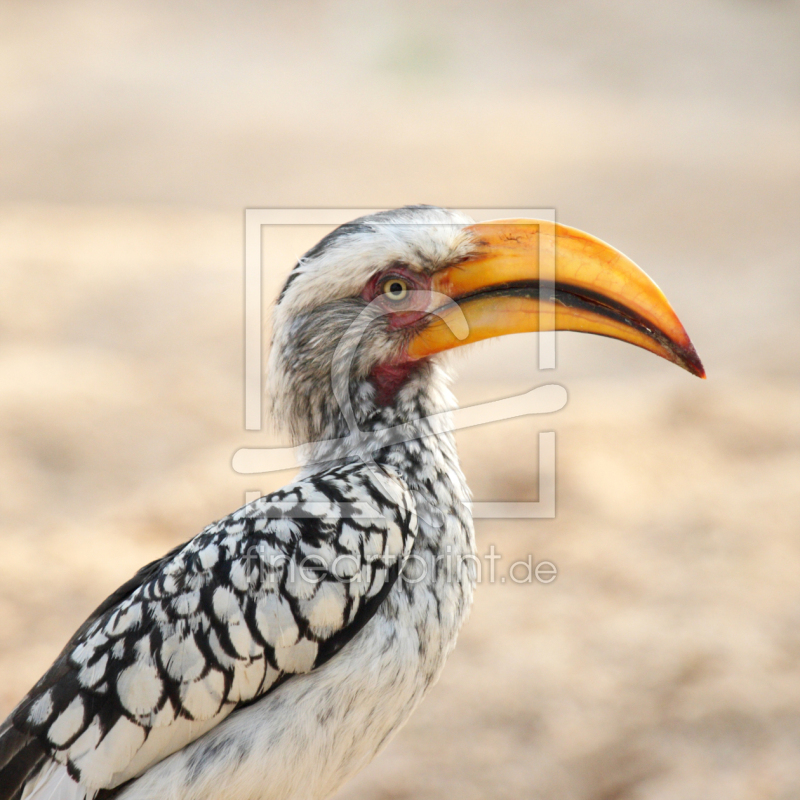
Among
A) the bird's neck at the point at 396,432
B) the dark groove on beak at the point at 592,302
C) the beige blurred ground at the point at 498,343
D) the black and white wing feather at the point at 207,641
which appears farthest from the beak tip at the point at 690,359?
the beige blurred ground at the point at 498,343

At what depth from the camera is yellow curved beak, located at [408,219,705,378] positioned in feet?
8.96

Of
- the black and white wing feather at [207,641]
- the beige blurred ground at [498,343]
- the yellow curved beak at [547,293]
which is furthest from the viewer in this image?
the beige blurred ground at [498,343]

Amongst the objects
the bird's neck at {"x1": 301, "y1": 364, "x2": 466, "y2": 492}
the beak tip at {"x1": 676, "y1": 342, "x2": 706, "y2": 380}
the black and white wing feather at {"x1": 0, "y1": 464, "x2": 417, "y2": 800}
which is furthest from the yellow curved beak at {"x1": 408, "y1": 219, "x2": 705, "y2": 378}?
the black and white wing feather at {"x1": 0, "y1": 464, "x2": 417, "y2": 800}

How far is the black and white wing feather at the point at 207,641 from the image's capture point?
2.45 metres

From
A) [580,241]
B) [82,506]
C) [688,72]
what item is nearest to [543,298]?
[580,241]

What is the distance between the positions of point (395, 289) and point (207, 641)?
3.78 feet

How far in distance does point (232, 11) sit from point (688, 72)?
676cm

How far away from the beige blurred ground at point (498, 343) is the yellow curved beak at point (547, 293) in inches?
94.9

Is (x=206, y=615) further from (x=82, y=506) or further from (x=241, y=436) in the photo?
(x=241, y=436)

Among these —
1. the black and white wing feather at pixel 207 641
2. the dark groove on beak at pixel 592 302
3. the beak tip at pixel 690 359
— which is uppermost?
the dark groove on beak at pixel 592 302

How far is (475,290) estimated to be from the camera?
9.20ft

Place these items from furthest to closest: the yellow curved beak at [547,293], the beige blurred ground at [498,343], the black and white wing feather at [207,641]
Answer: the beige blurred ground at [498,343] → the yellow curved beak at [547,293] → the black and white wing feather at [207,641]

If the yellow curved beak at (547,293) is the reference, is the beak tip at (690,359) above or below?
below

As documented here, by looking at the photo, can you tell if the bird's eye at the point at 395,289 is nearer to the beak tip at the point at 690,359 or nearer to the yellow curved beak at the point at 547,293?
the yellow curved beak at the point at 547,293
